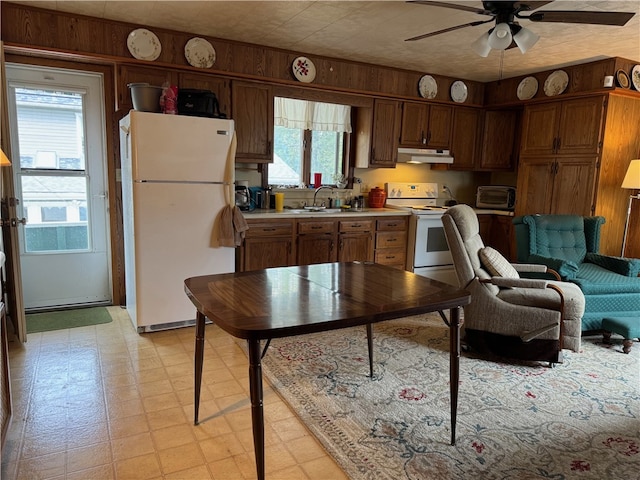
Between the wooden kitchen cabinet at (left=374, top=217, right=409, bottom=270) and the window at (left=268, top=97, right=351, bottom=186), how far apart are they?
32.1 inches

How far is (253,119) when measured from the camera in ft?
13.8

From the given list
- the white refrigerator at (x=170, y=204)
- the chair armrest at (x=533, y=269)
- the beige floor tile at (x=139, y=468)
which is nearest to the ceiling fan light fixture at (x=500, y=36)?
the chair armrest at (x=533, y=269)

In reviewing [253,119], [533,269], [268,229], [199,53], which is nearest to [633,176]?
[533,269]

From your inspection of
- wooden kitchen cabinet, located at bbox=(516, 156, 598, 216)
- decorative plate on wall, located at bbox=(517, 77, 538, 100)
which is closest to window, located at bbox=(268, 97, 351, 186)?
decorative plate on wall, located at bbox=(517, 77, 538, 100)

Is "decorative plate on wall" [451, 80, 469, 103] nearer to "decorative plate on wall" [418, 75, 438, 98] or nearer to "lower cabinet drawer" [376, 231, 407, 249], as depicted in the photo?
"decorative plate on wall" [418, 75, 438, 98]

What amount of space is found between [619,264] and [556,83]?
6.85 feet

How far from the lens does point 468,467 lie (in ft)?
6.50

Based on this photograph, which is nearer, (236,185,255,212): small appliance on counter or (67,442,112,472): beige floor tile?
(67,442,112,472): beige floor tile

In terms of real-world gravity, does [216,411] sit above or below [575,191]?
below

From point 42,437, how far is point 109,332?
4.69 ft

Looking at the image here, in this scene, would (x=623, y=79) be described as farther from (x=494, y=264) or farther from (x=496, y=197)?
(x=494, y=264)

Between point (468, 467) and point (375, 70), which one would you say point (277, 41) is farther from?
→ point (468, 467)

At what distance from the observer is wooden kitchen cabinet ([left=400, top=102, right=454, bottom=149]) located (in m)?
5.09

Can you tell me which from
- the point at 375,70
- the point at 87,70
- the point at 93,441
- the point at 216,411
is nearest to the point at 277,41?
the point at 375,70
